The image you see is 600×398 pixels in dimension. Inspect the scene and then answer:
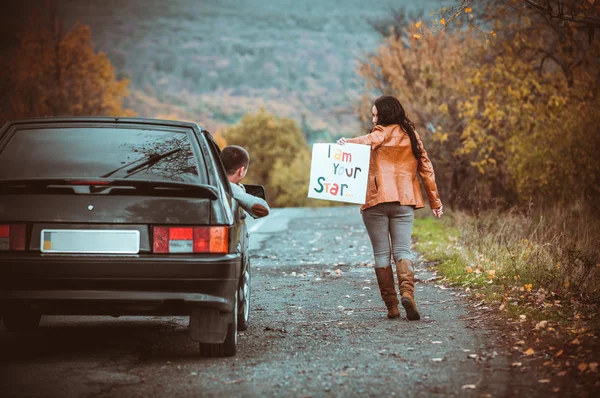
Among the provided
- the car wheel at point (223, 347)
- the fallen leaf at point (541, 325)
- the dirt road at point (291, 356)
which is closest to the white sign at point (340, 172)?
the dirt road at point (291, 356)

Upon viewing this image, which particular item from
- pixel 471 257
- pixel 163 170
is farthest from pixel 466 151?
pixel 163 170

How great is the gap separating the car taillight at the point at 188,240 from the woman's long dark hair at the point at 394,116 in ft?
9.05

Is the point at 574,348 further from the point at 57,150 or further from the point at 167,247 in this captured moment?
the point at 57,150

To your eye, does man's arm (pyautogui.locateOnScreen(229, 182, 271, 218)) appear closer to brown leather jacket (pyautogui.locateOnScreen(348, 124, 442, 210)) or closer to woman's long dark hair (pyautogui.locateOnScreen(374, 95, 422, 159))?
brown leather jacket (pyautogui.locateOnScreen(348, 124, 442, 210))

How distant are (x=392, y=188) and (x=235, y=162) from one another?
4.57 feet

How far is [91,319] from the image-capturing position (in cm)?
822

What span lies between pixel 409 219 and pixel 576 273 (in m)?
1.93

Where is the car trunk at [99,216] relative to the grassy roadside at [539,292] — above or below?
above

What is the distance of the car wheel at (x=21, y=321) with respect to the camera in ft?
23.9

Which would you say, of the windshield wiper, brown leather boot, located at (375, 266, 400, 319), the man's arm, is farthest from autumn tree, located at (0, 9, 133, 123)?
the windshield wiper

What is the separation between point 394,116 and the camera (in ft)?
26.5

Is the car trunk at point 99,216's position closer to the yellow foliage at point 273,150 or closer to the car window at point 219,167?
the car window at point 219,167

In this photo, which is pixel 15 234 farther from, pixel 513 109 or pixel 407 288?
pixel 513 109

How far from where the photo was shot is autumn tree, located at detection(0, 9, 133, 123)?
49.3 metres
